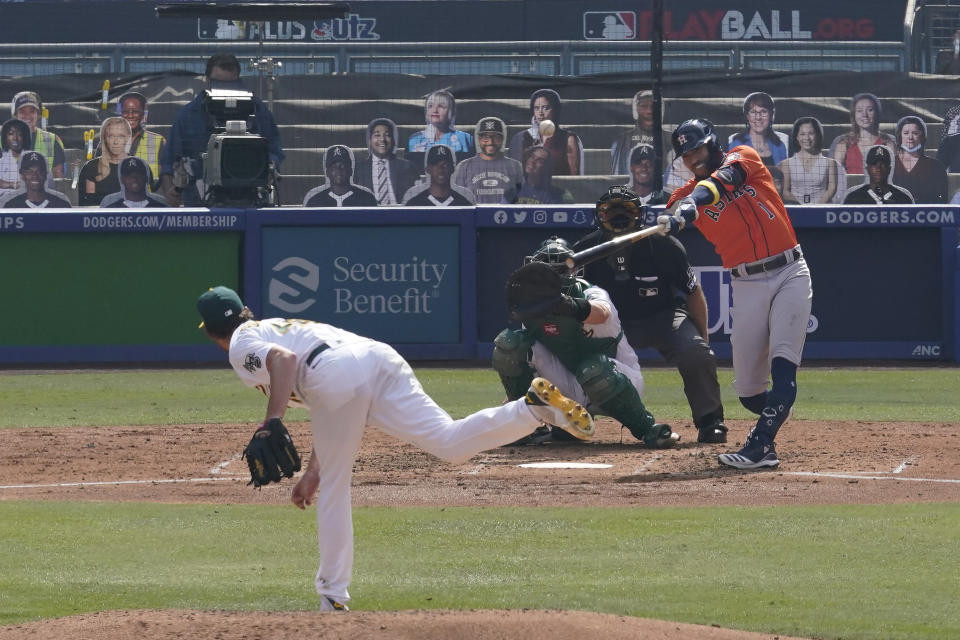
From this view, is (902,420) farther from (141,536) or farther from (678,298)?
(141,536)

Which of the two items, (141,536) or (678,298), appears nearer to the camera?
(141,536)

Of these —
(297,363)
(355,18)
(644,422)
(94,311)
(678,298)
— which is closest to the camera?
(297,363)

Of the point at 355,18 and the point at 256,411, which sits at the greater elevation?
the point at 355,18

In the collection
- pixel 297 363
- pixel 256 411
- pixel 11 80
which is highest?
pixel 11 80

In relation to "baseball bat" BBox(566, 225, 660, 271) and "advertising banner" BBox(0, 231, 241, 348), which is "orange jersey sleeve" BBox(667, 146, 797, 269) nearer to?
"baseball bat" BBox(566, 225, 660, 271)

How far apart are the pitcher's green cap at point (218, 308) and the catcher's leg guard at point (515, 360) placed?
4.25m

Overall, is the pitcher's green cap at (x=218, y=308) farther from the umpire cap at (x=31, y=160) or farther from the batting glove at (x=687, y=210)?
the umpire cap at (x=31, y=160)

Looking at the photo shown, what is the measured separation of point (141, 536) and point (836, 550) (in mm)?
3166

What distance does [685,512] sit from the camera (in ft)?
25.0

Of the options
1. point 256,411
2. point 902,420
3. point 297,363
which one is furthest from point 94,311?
point 297,363

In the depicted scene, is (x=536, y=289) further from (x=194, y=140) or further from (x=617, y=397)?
(x=194, y=140)

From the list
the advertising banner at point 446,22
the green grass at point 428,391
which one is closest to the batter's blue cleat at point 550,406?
the green grass at point 428,391

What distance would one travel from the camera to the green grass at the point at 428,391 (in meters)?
12.1

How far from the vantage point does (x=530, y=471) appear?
926cm
